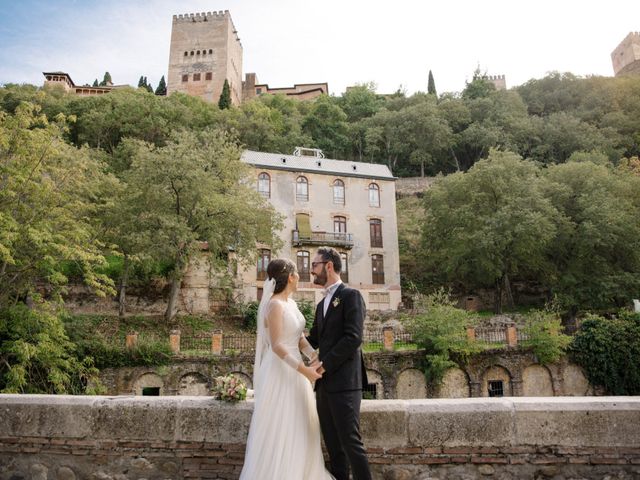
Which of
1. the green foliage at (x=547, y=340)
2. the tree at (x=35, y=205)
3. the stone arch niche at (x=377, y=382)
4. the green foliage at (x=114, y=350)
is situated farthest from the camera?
the stone arch niche at (x=377, y=382)

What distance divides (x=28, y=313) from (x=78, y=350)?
5.85m

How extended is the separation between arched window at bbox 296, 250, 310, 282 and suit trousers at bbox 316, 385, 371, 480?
28713 mm

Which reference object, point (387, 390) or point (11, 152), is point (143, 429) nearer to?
point (11, 152)

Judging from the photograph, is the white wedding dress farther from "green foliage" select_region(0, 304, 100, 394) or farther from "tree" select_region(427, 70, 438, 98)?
"tree" select_region(427, 70, 438, 98)

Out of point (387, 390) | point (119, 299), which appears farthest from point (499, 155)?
point (119, 299)

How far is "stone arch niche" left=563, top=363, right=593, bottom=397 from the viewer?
73.7ft

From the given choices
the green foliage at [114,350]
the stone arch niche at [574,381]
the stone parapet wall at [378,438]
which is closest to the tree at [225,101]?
the green foliage at [114,350]

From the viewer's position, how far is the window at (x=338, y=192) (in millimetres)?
36156

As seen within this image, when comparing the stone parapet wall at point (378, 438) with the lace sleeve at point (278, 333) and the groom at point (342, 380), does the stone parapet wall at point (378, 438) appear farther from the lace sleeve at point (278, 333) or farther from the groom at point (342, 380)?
the lace sleeve at point (278, 333)

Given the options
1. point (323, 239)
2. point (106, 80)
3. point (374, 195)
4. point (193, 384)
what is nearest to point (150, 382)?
point (193, 384)

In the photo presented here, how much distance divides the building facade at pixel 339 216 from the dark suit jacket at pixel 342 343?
1138 inches

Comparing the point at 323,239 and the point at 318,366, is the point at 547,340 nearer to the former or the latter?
the point at 323,239

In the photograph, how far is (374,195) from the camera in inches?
1452

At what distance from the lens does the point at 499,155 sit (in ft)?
115
